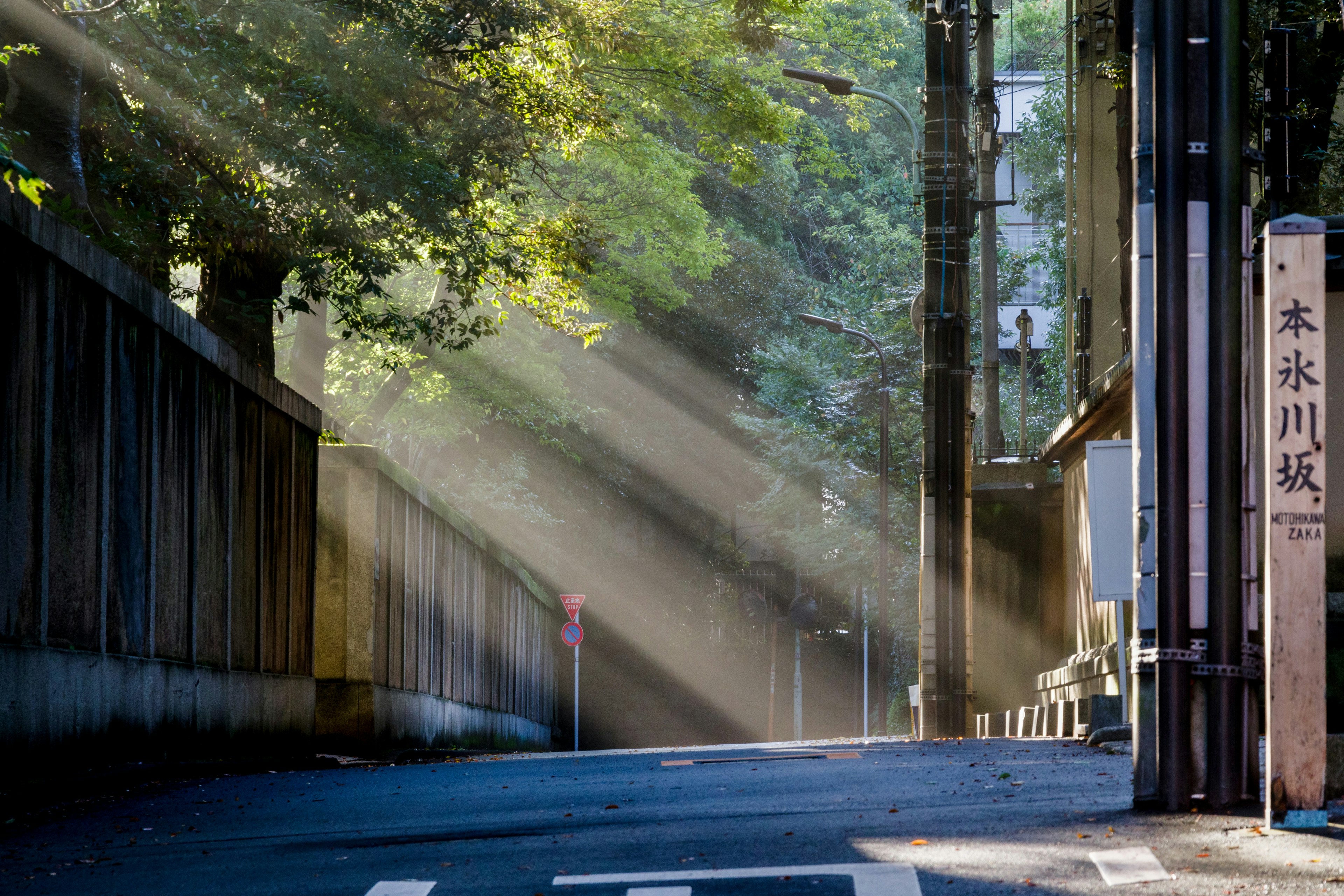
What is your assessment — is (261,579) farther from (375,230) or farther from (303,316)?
(303,316)

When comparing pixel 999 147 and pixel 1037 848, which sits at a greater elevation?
pixel 999 147

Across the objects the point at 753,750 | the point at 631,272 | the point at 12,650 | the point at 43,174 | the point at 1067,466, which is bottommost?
the point at 753,750

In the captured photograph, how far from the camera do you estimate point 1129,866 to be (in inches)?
196

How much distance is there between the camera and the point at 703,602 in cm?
4800

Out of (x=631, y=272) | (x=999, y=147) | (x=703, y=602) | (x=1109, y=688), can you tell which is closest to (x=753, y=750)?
(x=1109, y=688)

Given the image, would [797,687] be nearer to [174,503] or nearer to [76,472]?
[174,503]

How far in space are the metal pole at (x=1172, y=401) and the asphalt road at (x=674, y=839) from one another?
0.29 metres

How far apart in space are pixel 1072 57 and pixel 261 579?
15817 mm

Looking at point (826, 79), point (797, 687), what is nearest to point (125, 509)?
point (826, 79)

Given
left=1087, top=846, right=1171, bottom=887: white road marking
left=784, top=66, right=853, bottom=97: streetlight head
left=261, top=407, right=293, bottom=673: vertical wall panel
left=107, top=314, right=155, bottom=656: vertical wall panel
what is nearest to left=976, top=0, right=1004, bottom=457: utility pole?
left=784, top=66, right=853, bottom=97: streetlight head

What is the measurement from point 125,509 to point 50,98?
3.42 m

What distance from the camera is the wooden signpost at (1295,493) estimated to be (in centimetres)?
522

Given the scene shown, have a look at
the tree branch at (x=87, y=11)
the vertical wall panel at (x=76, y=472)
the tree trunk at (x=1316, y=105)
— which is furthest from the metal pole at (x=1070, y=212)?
the vertical wall panel at (x=76, y=472)

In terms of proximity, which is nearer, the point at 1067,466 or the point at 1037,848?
the point at 1037,848
